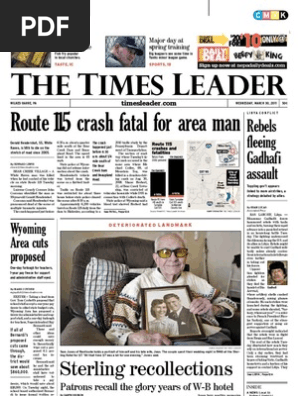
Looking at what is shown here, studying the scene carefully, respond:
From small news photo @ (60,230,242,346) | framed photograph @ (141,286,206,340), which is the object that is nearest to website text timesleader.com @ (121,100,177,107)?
small news photo @ (60,230,242,346)

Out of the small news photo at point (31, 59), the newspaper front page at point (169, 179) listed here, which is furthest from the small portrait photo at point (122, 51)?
the small news photo at point (31, 59)

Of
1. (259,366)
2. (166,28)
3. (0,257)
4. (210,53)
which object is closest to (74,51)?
(166,28)

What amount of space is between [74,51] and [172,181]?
0.41 metres

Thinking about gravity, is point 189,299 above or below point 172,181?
below

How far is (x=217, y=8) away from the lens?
52.5 inches

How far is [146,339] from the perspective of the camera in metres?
1.33

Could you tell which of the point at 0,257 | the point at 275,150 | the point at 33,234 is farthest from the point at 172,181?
the point at 0,257

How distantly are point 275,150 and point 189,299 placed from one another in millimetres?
434

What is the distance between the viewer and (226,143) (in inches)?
52.7

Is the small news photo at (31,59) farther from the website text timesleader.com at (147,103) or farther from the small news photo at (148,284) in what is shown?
the small news photo at (148,284)

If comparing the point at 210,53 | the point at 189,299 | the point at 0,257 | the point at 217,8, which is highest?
the point at 217,8

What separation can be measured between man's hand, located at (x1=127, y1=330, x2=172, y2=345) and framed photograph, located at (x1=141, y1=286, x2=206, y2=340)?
10 mm

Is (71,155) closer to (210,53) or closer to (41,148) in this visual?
(41,148)

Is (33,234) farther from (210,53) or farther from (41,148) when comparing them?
(210,53)
